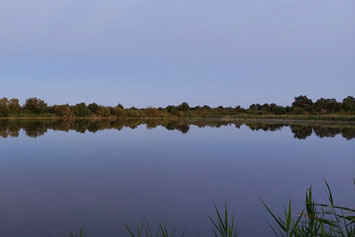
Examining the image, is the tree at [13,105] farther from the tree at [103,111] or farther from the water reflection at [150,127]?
the water reflection at [150,127]

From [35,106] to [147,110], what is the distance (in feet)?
71.8

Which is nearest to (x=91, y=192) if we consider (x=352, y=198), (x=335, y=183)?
(x=352, y=198)

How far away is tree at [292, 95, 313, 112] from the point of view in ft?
211

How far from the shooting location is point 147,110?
62.0 metres

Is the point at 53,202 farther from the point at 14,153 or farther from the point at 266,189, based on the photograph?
the point at 14,153

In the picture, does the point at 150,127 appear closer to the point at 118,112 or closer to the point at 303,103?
the point at 118,112

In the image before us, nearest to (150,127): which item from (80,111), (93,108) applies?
(80,111)

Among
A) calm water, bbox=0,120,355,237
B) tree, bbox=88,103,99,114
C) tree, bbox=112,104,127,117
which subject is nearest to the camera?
calm water, bbox=0,120,355,237

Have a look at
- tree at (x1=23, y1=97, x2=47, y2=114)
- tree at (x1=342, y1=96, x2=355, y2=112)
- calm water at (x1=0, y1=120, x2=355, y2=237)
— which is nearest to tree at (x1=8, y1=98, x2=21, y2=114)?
tree at (x1=23, y1=97, x2=47, y2=114)

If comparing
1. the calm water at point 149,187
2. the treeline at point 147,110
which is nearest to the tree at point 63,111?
the treeline at point 147,110

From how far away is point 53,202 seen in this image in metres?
4.77

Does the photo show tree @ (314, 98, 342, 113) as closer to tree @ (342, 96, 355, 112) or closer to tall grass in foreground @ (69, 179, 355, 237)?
tree @ (342, 96, 355, 112)

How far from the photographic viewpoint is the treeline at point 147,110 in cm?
4825

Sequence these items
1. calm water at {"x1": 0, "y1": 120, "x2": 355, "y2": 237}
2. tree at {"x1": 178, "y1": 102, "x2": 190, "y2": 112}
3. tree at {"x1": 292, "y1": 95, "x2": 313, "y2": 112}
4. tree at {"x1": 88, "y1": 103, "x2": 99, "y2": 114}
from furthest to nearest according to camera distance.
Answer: tree at {"x1": 178, "y1": 102, "x2": 190, "y2": 112} → tree at {"x1": 292, "y1": 95, "x2": 313, "y2": 112} → tree at {"x1": 88, "y1": 103, "x2": 99, "y2": 114} → calm water at {"x1": 0, "y1": 120, "x2": 355, "y2": 237}
